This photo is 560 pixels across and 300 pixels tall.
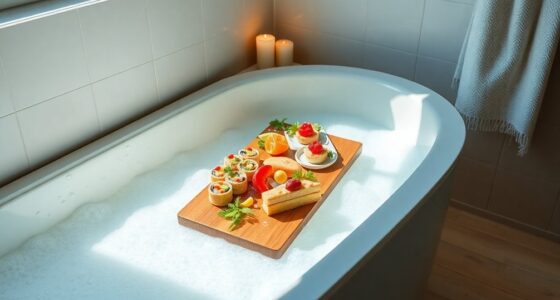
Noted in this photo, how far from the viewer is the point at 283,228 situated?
65.1 inches

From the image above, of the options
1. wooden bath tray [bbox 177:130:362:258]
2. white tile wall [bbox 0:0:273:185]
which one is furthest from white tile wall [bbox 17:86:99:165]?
wooden bath tray [bbox 177:130:362:258]

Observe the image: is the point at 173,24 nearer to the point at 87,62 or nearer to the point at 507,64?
the point at 87,62

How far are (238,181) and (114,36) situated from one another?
2.04 ft

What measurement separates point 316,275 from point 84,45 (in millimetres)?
1037

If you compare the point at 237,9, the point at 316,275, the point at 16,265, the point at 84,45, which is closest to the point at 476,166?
the point at 237,9

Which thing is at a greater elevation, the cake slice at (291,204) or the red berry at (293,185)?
the red berry at (293,185)

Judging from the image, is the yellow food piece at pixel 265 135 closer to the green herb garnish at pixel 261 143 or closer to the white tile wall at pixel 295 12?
the green herb garnish at pixel 261 143

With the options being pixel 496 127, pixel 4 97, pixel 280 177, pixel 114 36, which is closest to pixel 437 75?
pixel 496 127

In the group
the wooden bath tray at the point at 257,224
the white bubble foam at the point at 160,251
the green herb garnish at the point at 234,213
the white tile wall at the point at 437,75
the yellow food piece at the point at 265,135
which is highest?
the white tile wall at the point at 437,75

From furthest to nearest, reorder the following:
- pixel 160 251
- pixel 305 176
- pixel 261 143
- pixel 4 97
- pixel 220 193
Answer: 1. pixel 261 143
2. pixel 305 176
3. pixel 220 193
4. pixel 160 251
5. pixel 4 97

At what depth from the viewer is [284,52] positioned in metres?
2.42

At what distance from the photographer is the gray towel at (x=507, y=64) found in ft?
6.09

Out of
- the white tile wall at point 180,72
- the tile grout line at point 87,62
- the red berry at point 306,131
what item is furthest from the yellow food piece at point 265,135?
the tile grout line at point 87,62

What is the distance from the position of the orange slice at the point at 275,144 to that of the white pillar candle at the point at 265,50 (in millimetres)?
522
